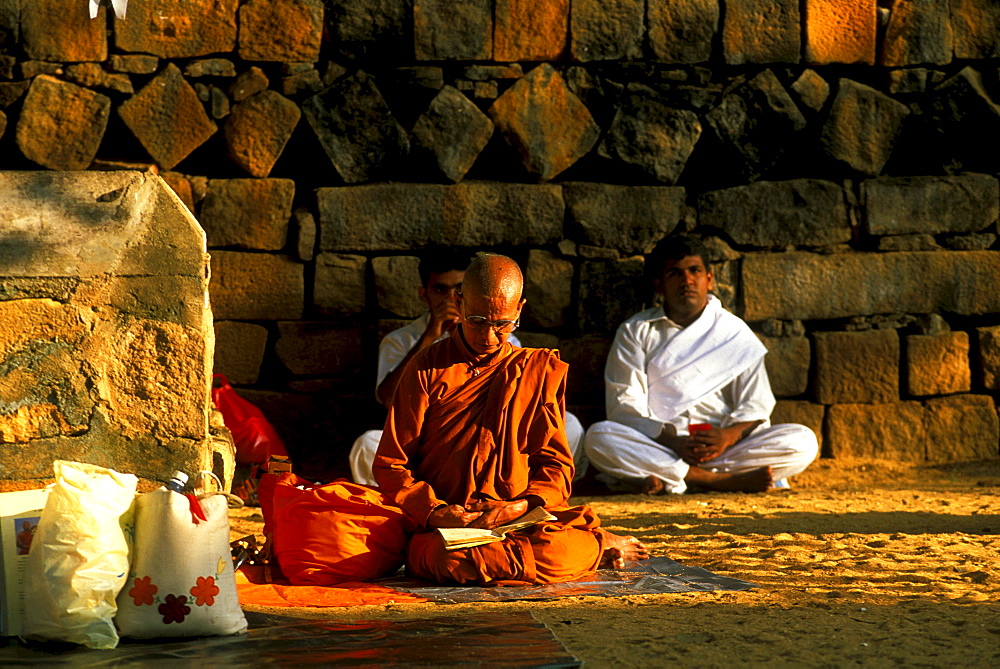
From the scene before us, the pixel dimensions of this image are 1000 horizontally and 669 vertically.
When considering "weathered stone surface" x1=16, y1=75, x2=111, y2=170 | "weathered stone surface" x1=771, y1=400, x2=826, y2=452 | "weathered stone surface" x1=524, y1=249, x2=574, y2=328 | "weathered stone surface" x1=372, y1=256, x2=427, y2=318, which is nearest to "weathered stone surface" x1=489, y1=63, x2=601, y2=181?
"weathered stone surface" x1=524, y1=249, x2=574, y2=328

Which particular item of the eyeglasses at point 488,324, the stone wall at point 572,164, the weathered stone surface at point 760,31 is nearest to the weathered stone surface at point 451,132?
the stone wall at point 572,164

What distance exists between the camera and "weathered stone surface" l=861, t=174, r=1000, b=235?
693 centimetres

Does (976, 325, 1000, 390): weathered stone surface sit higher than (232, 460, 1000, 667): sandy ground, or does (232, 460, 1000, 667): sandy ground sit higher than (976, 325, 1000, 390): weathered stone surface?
(976, 325, 1000, 390): weathered stone surface

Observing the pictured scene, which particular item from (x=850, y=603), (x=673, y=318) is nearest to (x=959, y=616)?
(x=850, y=603)

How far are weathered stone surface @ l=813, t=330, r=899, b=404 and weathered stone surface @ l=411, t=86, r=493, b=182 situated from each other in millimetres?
2335

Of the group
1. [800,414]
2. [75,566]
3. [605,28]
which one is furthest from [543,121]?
[75,566]

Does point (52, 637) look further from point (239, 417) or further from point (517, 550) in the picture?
point (239, 417)

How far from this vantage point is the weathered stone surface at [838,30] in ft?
22.3

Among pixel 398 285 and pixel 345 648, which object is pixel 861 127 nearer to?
pixel 398 285

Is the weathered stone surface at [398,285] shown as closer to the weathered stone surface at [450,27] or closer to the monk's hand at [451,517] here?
the weathered stone surface at [450,27]

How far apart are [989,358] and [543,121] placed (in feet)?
10.1

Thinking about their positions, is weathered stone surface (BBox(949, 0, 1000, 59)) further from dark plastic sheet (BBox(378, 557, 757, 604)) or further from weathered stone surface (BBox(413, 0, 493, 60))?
dark plastic sheet (BBox(378, 557, 757, 604))

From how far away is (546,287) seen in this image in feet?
21.9

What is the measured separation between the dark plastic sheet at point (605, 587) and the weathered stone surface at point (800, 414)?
2784 mm
